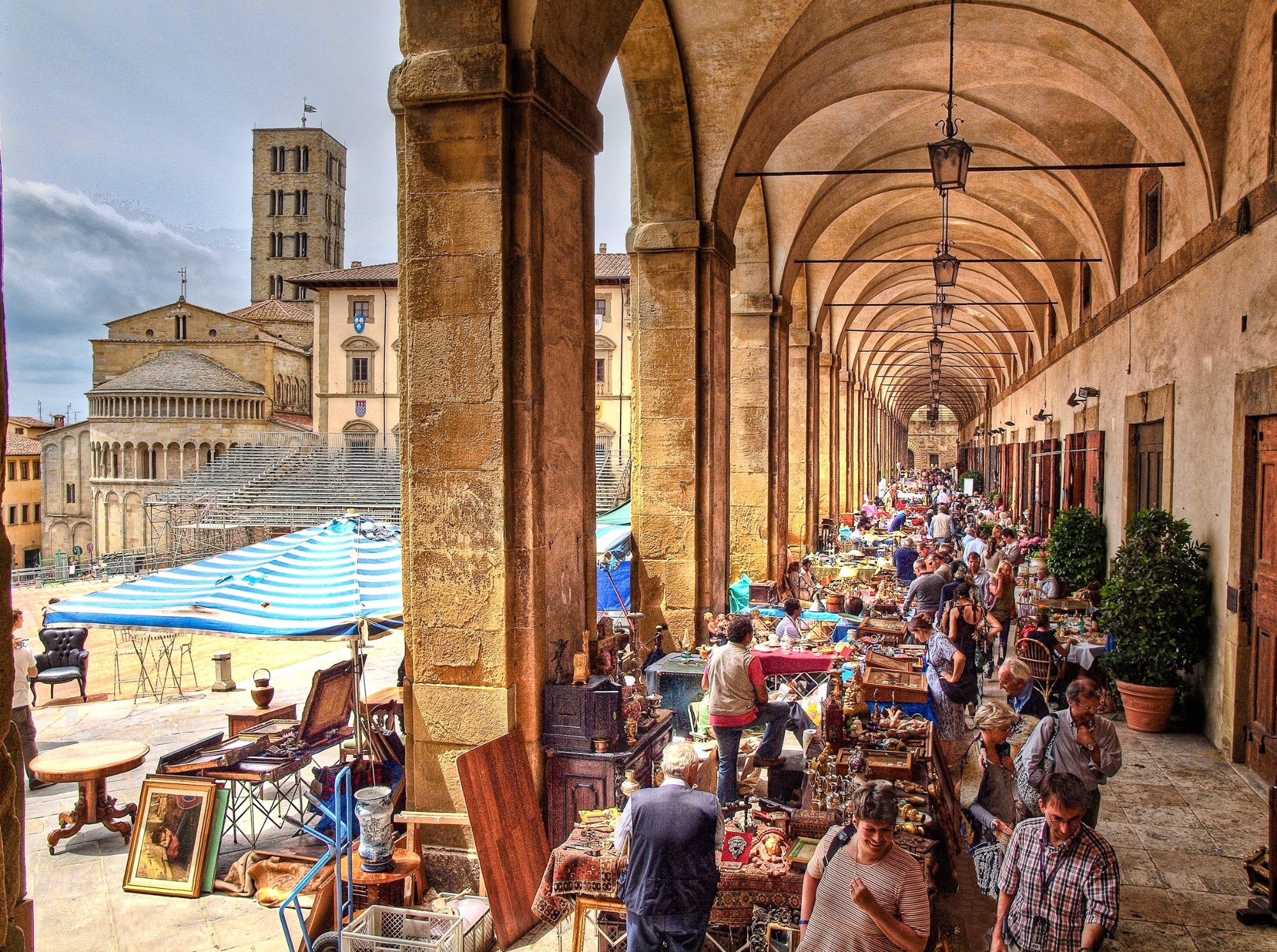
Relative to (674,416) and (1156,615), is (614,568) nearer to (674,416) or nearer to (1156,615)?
(674,416)

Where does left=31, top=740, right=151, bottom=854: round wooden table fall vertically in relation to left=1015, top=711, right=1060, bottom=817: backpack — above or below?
below

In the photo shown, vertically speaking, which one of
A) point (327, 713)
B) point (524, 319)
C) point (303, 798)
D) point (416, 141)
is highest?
point (416, 141)

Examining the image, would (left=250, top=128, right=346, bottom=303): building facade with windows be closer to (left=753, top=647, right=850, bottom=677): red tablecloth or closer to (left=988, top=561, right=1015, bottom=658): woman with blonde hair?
(left=988, top=561, right=1015, bottom=658): woman with blonde hair

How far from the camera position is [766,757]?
22.9ft

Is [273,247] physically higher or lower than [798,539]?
higher

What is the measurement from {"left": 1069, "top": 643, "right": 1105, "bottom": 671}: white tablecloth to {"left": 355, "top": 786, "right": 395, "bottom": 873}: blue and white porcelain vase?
280 inches

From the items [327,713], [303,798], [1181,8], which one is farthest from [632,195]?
[303,798]

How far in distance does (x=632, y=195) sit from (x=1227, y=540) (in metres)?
6.29

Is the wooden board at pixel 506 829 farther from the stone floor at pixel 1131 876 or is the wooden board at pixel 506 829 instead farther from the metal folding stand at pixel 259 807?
the metal folding stand at pixel 259 807

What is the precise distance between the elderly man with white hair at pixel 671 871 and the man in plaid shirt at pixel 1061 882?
46.6 inches

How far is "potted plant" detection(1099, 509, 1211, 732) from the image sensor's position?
859cm

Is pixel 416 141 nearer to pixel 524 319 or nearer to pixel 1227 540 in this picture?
pixel 524 319

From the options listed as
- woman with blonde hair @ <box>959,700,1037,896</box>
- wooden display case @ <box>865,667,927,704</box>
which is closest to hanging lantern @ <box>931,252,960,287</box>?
wooden display case @ <box>865,667,927,704</box>

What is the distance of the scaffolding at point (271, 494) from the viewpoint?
121ft
